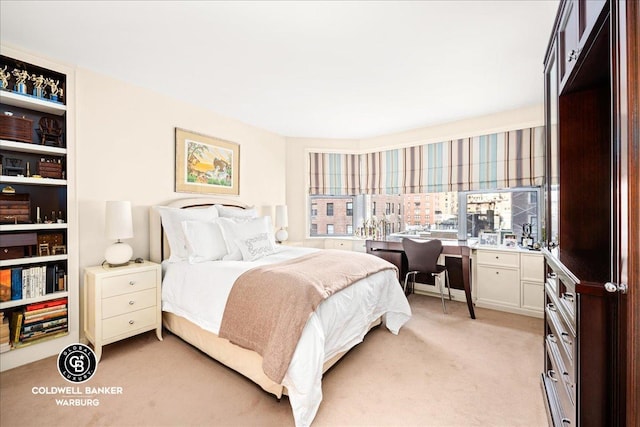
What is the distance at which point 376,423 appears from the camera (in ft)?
5.11

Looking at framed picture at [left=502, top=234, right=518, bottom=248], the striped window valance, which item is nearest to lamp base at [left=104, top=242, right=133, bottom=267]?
the striped window valance

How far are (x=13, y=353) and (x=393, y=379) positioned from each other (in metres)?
2.79

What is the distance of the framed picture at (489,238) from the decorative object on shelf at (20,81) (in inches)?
189

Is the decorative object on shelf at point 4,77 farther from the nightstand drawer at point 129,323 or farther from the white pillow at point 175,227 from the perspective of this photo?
the nightstand drawer at point 129,323

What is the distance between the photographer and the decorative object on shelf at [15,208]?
207cm

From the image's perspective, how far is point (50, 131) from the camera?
230cm

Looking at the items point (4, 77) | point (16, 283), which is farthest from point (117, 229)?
point (4, 77)

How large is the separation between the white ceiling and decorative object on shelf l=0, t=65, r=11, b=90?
0.22m

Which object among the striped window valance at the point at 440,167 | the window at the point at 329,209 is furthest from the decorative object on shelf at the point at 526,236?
the window at the point at 329,209

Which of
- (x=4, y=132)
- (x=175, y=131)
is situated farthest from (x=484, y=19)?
(x=4, y=132)

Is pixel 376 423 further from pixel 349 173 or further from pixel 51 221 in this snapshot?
pixel 349 173

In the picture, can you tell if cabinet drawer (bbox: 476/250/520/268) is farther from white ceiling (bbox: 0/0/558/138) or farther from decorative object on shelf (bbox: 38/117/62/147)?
decorative object on shelf (bbox: 38/117/62/147)

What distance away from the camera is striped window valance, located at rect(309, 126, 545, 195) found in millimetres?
3432

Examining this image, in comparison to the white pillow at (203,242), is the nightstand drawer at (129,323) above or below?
below
